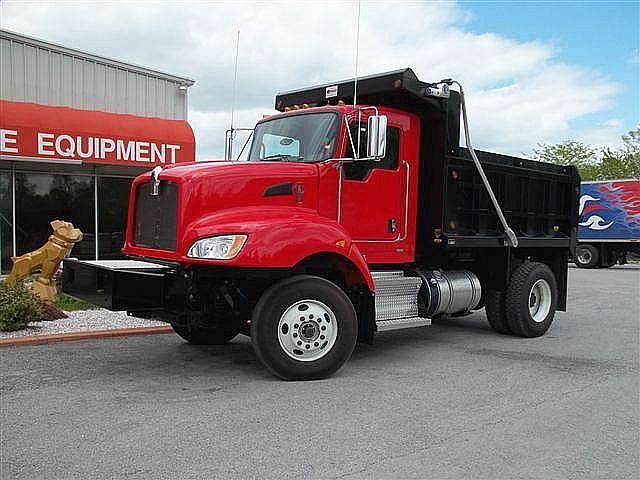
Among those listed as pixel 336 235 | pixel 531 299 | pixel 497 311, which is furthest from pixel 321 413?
pixel 531 299

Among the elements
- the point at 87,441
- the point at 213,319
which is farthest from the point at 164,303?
the point at 87,441

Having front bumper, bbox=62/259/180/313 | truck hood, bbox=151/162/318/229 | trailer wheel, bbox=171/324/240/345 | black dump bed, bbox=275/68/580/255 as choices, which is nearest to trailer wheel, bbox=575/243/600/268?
black dump bed, bbox=275/68/580/255

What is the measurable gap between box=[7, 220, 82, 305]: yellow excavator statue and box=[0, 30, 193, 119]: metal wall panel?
562 centimetres

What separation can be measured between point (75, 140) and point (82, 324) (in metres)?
5.64

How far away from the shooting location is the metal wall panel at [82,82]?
1360 cm

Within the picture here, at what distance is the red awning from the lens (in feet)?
40.8

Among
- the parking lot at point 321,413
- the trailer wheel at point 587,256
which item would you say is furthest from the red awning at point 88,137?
the trailer wheel at point 587,256

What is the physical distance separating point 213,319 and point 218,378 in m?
0.57

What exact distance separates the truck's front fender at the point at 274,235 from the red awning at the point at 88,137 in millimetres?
8150

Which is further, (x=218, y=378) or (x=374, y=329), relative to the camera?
(x=374, y=329)

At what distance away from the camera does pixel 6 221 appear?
13734mm

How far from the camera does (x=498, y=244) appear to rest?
8.70 m

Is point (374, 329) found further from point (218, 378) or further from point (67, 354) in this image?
point (67, 354)

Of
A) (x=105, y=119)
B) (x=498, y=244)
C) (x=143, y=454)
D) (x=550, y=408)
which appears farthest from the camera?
(x=105, y=119)
